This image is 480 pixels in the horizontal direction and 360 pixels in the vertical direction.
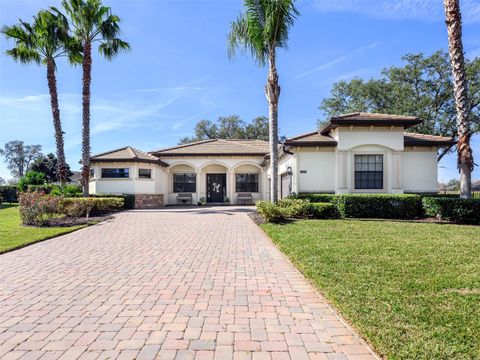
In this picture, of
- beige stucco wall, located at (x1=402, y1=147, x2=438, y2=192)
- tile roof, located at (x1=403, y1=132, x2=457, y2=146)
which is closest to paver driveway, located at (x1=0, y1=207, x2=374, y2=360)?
beige stucco wall, located at (x1=402, y1=147, x2=438, y2=192)

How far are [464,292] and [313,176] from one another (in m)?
11.7

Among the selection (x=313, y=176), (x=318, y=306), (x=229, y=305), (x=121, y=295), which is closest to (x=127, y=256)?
(x=121, y=295)

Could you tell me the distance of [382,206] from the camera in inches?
537

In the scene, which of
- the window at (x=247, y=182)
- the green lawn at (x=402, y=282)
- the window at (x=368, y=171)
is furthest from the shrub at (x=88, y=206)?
the window at (x=368, y=171)

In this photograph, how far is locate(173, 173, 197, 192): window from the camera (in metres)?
27.3

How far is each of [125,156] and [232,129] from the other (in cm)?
2979

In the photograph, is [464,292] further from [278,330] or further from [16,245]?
[16,245]

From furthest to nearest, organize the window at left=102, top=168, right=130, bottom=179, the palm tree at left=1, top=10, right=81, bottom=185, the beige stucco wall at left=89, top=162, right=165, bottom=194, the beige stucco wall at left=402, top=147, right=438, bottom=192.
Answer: the window at left=102, top=168, right=130, bottom=179 → the beige stucco wall at left=89, top=162, right=165, bottom=194 → the palm tree at left=1, top=10, right=81, bottom=185 → the beige stucco wall at left=402, top=147, right=438, bottom=192

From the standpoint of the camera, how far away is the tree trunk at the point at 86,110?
19359 mm

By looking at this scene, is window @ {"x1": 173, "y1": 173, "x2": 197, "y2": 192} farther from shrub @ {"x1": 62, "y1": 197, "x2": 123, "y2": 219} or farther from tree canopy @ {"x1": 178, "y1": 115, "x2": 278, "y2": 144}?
tree canopy @ {"x1": 178, "y1": 115, "x2": 278, "y2": 144}

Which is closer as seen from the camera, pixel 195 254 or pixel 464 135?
pixel 195 254

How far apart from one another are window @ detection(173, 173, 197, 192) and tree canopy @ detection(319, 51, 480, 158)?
19.3 meters

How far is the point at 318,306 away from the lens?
434cm

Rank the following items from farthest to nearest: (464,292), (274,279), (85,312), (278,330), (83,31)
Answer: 1. (83,31)
2. (274,279)
3. (464,292)
4. (85,312)
5. (278,330)
